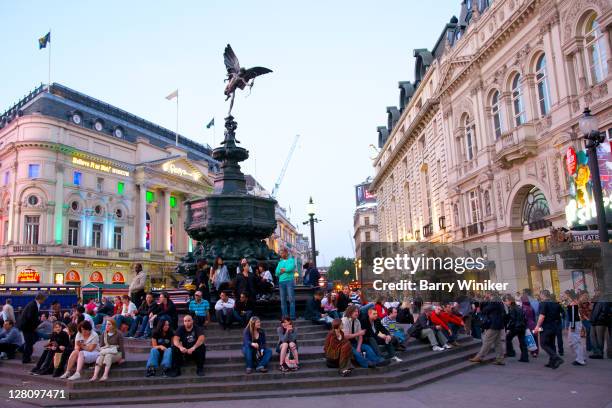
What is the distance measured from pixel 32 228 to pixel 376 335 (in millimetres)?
49070

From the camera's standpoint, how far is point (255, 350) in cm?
970

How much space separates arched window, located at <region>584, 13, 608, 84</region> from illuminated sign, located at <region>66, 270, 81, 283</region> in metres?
50.4

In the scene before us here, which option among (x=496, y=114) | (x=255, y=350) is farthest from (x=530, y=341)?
(x=496, y=114)

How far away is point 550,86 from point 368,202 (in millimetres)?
98691

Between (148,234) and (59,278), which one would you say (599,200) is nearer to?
(59,278)

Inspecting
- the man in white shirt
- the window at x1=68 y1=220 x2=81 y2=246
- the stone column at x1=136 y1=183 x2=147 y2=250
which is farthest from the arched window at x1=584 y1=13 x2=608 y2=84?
the stone column at x1=136 y1=183 x2=147 y2=250

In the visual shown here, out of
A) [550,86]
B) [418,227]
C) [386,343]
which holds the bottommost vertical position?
[386,343]

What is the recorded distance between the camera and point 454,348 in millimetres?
12844

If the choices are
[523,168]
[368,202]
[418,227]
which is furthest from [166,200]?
[368,202]

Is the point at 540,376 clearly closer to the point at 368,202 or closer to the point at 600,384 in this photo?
the point at 600,384

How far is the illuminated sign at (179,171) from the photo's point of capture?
214ft

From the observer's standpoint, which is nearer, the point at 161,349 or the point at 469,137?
the point at 161,349

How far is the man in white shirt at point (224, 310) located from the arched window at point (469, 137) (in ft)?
83.0

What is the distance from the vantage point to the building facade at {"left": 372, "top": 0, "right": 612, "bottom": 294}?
853 inches
